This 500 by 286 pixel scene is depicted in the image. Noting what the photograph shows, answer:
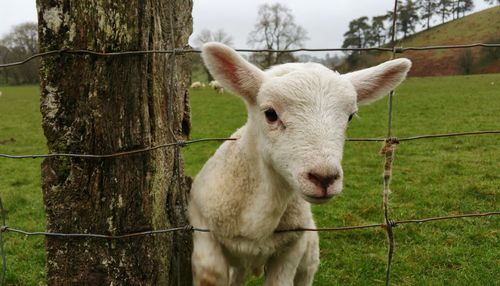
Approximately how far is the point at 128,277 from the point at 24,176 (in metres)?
7.56

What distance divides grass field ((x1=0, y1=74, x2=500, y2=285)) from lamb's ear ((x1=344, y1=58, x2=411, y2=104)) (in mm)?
2154

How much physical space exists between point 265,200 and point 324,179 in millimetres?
779

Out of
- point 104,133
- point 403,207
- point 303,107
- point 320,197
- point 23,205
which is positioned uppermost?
point 303,107

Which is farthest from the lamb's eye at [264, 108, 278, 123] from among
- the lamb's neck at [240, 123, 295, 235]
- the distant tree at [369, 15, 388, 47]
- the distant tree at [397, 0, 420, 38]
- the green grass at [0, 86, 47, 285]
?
the distant tree at [369, 15, 388, 47]

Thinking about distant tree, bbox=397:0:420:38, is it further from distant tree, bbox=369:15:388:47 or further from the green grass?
the green grass

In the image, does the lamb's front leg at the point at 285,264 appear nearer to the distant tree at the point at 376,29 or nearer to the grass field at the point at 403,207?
the grass field at the point at 403,207

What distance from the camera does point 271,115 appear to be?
252cm

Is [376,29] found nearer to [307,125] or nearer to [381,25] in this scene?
[381,25]

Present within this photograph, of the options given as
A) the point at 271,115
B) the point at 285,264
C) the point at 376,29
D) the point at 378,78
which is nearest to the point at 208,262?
the point at 285,264

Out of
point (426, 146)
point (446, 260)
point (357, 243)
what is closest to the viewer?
point (446, 260)

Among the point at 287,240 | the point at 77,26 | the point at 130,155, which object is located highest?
the point at 77,26

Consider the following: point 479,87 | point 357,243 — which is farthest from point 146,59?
point 479,87

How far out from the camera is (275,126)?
2.46 m

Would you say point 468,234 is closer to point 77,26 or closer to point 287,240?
point 287,240
